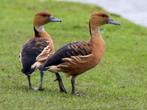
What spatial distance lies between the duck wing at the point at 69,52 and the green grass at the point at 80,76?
0.48 m

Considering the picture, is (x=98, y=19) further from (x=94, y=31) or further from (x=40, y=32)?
(x=40, y=32)

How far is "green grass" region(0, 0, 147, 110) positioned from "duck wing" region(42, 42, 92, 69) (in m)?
0.48

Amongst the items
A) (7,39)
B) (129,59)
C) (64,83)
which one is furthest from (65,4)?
(64,83)

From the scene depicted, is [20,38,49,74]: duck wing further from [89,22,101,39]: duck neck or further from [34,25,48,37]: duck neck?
[89,22,101,39]: duck neck

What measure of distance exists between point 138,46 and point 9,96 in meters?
7.61

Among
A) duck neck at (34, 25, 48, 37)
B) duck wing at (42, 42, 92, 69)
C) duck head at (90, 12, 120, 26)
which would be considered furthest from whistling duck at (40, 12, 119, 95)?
duck neck at (34, 25, 48, 37)

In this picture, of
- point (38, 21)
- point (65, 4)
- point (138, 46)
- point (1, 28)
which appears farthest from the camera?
point (65, 4)

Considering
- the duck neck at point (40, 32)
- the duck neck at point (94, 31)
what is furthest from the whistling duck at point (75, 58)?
the duck neck at point (40, 32)

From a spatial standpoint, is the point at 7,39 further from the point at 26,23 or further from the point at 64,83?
the point at 64,83

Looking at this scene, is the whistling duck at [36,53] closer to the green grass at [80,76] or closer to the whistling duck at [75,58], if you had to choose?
the whistling duck at [75,58]

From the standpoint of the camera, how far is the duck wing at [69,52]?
1005cm

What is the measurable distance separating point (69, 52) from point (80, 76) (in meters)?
2.30

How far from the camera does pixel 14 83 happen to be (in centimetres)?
1117

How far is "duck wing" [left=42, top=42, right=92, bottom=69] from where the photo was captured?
1005cm
